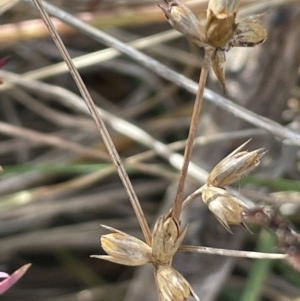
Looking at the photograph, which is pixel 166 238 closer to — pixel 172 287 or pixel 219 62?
pixel 172 287

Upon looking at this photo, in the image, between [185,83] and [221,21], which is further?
[185,83]

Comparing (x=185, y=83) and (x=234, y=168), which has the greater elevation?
(x=185, y=83)

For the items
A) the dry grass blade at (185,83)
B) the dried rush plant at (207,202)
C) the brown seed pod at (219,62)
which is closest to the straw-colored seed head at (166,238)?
the dried rush plant at (207,202)

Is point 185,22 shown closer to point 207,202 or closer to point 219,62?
point 219,62

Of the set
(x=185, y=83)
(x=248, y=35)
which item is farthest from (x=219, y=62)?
(x=185, y=83)

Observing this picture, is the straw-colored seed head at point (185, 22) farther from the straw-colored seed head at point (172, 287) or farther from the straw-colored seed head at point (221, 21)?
the straw-colored seed head at point (172, 287)

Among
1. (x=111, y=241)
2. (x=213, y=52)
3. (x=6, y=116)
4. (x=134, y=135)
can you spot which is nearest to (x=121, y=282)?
(x=134, y=135)
